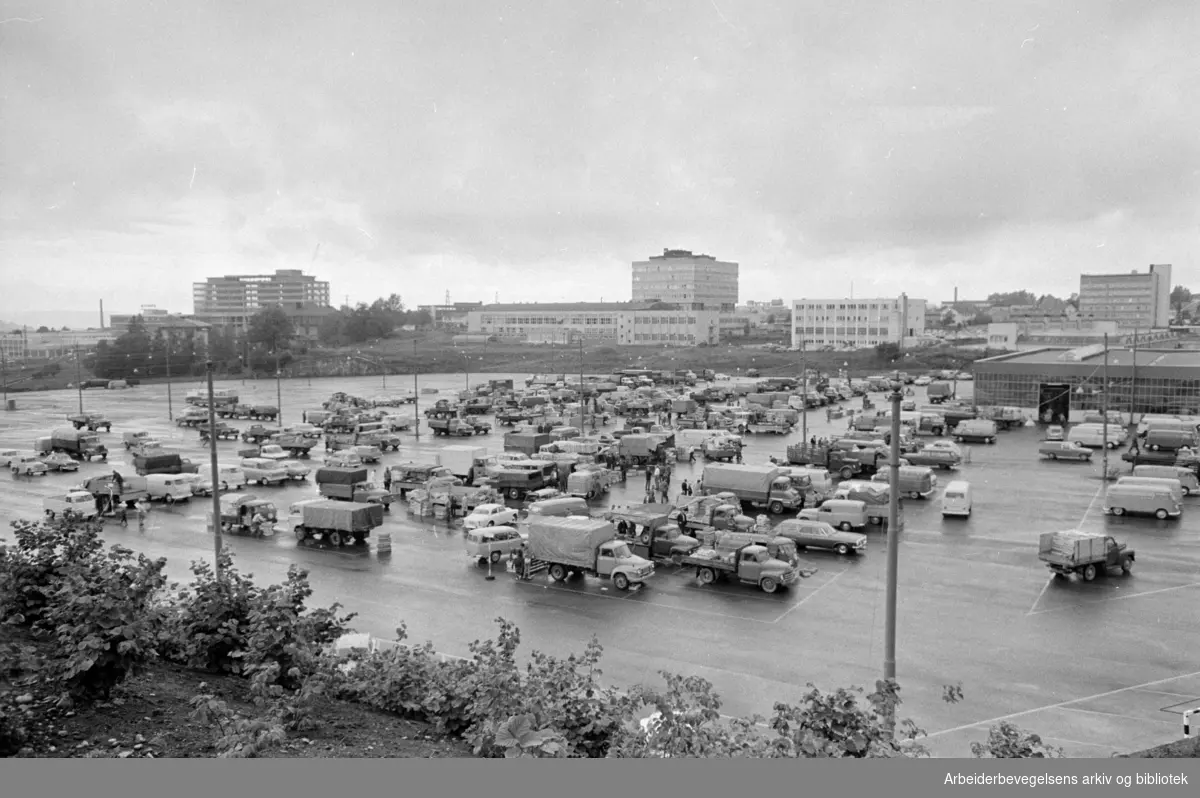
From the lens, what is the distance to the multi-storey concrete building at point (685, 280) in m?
122

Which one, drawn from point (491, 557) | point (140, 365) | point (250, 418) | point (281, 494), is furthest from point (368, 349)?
point (491, 557)

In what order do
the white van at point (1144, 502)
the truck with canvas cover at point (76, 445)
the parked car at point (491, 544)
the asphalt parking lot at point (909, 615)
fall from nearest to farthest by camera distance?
the asphalt parking lot at point (909, 615) → the parked car at point (491, 544) → the white van at point (1144, 502) → the truck with canvas cover at point (76, 445)

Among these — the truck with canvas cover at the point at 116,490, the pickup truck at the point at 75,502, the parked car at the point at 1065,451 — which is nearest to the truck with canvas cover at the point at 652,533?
the pickup truck at the point at 75,502

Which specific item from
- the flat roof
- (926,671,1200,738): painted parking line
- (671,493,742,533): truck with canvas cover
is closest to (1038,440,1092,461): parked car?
the flat roof

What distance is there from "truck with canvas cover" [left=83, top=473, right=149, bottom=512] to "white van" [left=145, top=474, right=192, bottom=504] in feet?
0.50

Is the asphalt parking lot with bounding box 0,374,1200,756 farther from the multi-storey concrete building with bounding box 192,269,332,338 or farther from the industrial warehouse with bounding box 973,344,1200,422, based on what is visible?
the multi-storey concrete building with bounding box 192,269,332,338

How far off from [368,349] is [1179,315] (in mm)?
82266

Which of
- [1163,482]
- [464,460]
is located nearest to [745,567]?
[1163,482]

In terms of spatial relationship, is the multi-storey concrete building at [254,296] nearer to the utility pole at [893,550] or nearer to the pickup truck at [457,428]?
the pickup truck at [457,428]

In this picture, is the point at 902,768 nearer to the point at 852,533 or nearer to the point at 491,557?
the point at 491,557

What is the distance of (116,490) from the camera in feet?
72.8

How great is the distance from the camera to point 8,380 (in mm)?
55594

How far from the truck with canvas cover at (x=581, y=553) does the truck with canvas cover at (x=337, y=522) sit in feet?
13.9

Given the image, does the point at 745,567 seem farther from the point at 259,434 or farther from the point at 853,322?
the point at 853,322
